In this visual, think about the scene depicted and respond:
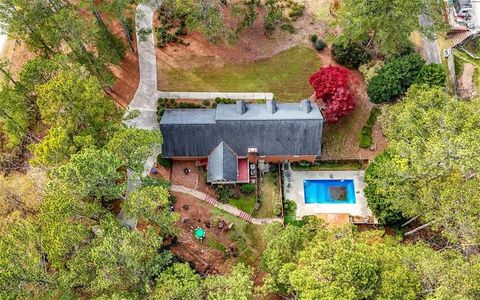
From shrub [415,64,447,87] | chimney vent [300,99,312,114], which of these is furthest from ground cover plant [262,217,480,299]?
shrub [415,64,447,87]

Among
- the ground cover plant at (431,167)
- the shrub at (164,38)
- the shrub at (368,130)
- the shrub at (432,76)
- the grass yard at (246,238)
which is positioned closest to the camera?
the ground cover plant at (431,167)

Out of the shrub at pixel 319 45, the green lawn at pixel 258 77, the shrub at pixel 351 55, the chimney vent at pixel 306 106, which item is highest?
the shrub at pixel 319 45

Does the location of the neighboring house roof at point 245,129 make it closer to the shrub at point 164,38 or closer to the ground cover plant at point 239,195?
the ground cover plant at point 239,195

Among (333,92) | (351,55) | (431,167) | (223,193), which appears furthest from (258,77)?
(431,167)

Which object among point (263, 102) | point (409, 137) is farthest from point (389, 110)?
point (263, 102)

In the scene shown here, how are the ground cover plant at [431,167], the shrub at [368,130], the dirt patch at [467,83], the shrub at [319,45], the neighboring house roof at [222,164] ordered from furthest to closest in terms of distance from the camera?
the shrub at [319,45] < the dirt patch at [467,83] < the shrub at [368,130] < the neighboring house roof at [222,164] < the ground cover plant at [431,167]

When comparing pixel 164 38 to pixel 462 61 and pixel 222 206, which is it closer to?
pixel 222 206

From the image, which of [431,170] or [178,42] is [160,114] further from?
[431,170]

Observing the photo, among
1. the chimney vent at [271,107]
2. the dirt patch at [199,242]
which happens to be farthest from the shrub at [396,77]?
the dirt patch at [199,242]
